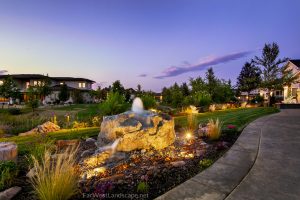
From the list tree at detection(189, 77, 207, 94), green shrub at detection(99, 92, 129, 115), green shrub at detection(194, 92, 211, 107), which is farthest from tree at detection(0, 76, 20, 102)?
green shrub at detection(194, 92, 211, 107)

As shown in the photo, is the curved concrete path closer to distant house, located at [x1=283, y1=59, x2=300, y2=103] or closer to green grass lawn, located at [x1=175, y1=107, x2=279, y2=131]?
green grass lawn, located at [x1=175, y1=107, x2=279, y2=131]

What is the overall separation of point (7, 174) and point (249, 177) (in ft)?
14.8

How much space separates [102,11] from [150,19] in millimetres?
4418

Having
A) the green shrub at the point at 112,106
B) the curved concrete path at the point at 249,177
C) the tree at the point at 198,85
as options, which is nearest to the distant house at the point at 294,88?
the tree at the point at 198,85

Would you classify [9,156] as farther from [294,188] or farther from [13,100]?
[13,100]

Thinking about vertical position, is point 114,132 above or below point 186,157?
above

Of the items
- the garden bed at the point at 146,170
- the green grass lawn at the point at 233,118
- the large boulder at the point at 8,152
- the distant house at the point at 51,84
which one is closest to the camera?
the garden bed at the point at 146,170

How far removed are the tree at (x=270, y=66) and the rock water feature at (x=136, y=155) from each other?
27666mm

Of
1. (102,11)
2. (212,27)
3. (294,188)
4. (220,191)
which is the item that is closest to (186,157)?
(220,191)

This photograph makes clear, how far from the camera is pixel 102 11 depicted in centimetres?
1361

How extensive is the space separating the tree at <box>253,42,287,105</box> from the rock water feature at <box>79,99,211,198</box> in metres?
27.7

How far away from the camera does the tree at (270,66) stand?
2870 cm

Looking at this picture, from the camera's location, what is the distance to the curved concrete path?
296 centimetres

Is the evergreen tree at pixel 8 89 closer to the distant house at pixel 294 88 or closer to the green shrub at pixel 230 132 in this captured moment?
the green shrub at pixel 230 132
